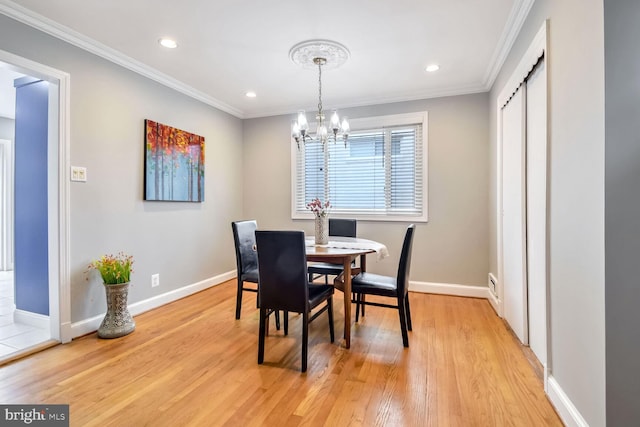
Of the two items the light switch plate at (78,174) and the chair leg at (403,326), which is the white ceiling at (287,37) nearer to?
the light switch plate at (78,174)

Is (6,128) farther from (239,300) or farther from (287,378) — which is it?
(287,378)

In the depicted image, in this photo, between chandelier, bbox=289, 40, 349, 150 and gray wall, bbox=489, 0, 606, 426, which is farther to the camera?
chandelier, bbox=289, 40, 349, 150

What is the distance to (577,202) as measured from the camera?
1.42m

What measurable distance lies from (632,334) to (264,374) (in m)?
1.86

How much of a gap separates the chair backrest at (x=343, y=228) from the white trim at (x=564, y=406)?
2.21 m

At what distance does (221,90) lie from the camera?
376 centimetres

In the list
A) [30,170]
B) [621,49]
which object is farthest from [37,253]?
[621,49]

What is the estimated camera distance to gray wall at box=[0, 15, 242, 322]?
2.53 meters

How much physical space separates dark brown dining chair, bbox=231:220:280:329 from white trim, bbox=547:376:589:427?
1970mm

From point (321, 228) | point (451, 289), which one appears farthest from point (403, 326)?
point (451, 289)

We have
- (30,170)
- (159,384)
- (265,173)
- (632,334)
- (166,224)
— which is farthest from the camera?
(265,173)

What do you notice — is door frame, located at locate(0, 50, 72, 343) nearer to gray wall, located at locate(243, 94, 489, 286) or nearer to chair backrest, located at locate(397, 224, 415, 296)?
chair backrest, located at locate(397, 224, 415, 296)

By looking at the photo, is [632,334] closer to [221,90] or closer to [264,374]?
[264,374]

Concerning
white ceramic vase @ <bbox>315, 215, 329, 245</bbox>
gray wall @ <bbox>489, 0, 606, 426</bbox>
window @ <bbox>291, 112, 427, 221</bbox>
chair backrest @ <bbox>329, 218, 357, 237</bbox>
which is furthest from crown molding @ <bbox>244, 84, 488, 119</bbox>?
white ceramic vase @ <bbox>315, 215, 329, 245</bbox>
